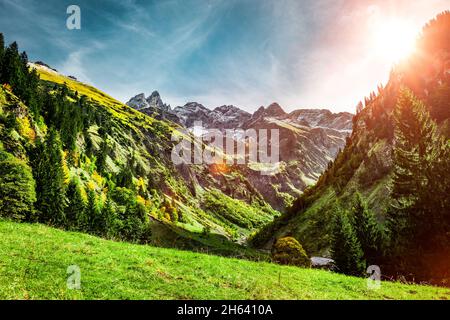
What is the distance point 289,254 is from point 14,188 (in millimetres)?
45920

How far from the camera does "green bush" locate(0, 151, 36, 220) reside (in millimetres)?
48853

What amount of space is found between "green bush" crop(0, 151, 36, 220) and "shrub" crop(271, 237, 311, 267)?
130 ft

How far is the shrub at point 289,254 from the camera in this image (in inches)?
1439

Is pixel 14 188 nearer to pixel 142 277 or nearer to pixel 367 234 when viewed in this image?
pixel 142 277

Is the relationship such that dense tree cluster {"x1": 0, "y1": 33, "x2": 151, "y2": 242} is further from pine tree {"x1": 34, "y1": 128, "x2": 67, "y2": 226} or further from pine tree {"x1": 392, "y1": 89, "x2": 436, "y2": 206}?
pine tree {"x1": 392, "y1": 89, "x2": 436, "y2": 206}

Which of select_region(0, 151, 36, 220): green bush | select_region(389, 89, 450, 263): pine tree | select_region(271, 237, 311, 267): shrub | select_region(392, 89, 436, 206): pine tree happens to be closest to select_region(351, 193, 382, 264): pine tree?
select_region(389, 89, 450, 263): pine tree

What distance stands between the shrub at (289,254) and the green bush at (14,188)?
39478 millimetres

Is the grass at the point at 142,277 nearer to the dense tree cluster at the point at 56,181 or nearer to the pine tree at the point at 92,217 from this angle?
the dense tree cluster at the point at 56,181

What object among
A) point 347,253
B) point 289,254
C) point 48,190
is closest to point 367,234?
point 347,253

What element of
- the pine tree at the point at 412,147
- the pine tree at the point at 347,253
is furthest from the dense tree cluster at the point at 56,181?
Answer: the pine tree at the point at 412,147

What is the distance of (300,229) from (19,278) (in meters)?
128

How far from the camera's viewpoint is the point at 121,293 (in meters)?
14.7
